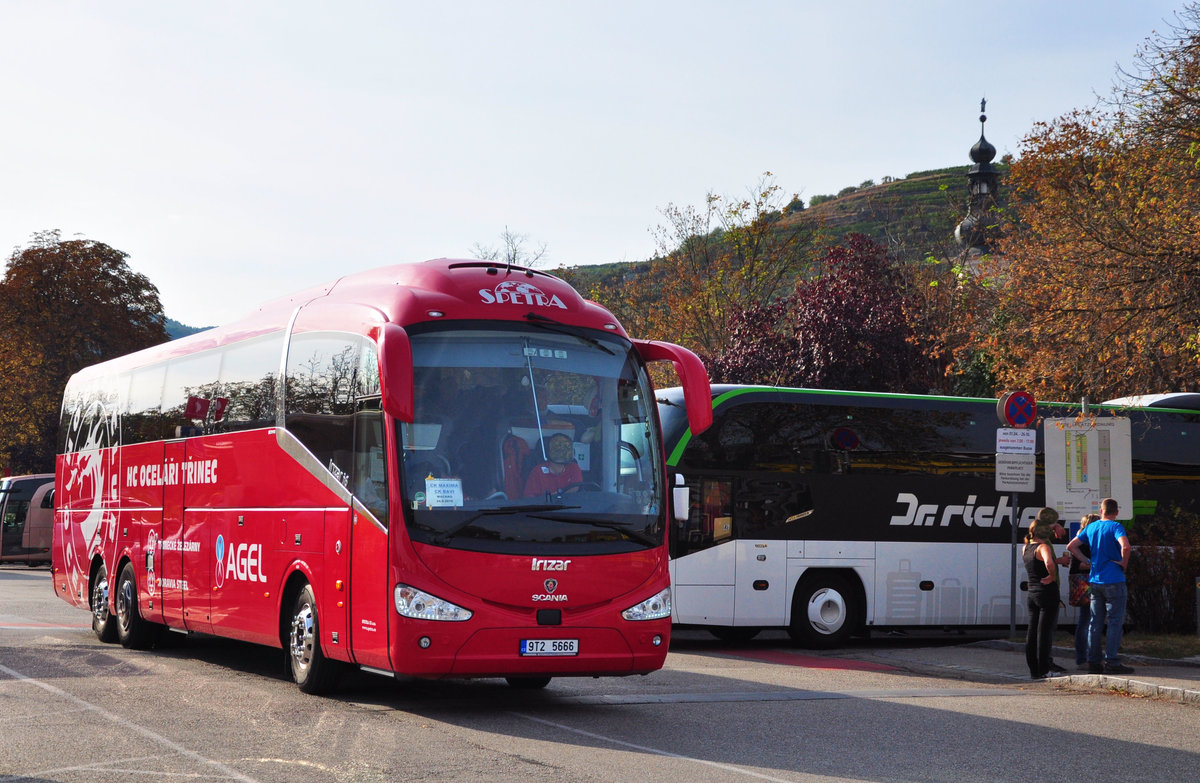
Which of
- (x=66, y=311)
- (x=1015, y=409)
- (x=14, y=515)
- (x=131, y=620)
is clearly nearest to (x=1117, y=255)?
(x=1015, y=409)

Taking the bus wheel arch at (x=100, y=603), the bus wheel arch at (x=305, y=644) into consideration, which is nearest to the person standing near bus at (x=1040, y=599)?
the bus wheel arch at (x=305, y=644)

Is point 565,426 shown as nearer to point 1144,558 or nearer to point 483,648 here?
point 483,648

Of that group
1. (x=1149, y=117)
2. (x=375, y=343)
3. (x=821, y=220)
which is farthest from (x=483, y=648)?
(x=821, y=220)

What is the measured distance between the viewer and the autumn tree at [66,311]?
61562 mm

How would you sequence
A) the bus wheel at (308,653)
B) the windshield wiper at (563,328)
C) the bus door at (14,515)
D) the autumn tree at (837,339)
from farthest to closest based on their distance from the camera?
1. the bus door at (14,515)
2. the autumn tree at (837,339)
3. the bus wheel at (308,653)
4. the windshield wiper at (563,328)

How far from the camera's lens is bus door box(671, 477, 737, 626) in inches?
703

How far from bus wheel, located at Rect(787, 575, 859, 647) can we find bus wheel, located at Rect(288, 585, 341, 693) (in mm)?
8221

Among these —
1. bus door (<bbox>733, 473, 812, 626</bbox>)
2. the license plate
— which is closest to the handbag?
bus door (<bbox>733, 473, 812, 626</bbox>)

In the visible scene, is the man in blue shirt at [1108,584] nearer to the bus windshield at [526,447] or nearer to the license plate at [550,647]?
the bus windshield at [526,447]

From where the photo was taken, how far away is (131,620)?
1658cm

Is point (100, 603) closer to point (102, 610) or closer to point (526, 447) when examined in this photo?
point (102, 610)

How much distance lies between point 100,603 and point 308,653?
272 inches

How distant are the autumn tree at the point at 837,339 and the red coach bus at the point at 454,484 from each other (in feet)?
80.2

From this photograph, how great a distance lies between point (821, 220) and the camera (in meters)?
41.2
